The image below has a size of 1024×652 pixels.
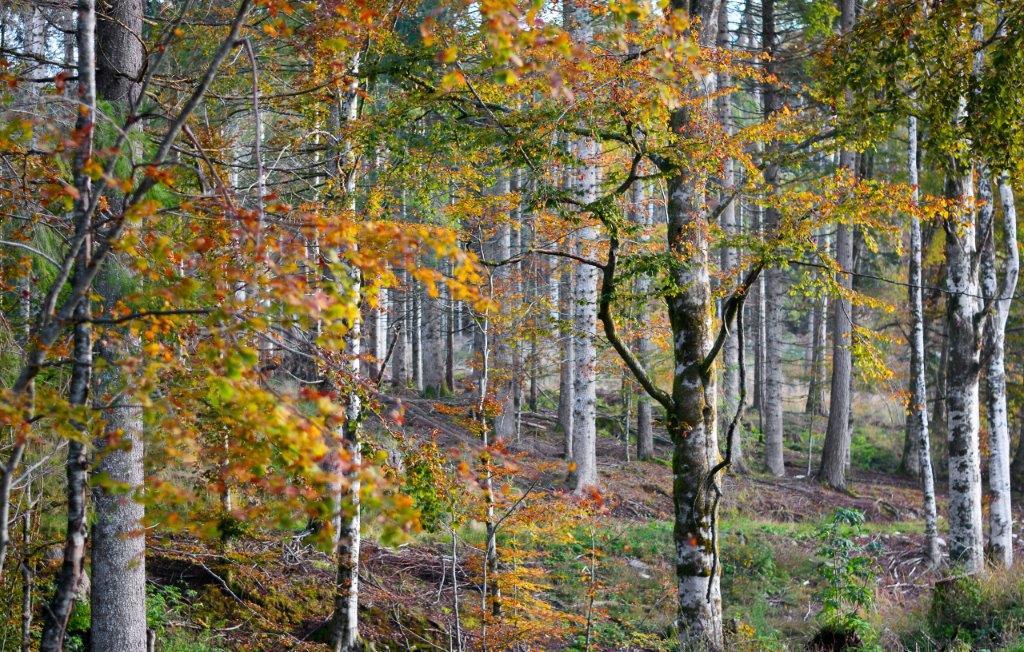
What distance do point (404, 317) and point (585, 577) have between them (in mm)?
3398

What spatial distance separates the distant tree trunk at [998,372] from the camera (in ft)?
34.0

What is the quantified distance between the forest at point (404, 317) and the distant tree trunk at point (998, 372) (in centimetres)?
5

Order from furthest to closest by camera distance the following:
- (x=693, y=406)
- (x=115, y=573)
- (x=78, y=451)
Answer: (x=693, y=406), (x=115, y=573), (x=78, y=451)

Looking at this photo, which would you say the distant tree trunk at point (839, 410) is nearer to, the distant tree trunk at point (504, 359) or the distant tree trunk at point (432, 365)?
the distant tree trunk at point (504, 359)

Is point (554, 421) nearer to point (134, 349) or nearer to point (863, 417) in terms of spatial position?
point (863, 417)

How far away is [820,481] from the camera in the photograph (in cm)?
1778

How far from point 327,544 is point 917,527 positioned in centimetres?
1435

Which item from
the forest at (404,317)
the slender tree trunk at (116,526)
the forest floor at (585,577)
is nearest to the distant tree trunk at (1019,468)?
the forest floor at (585,577)

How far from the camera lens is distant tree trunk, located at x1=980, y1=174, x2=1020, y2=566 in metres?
10.4

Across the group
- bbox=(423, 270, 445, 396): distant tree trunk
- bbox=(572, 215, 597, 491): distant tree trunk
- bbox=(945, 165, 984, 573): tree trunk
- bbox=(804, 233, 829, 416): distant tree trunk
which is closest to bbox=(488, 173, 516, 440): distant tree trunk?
bbox=(572, 215, 597, 491): distant tree trunk

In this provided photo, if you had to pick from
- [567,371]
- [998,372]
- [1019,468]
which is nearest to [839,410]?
[1019,468]

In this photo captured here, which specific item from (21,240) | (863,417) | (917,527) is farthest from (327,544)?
(863,417)

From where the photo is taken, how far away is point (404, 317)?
29.8 feet

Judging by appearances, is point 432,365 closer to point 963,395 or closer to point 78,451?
point 963,395
